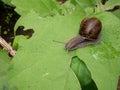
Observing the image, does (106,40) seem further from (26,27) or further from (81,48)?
(26,27)

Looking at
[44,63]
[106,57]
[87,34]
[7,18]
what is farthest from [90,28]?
[7,18]

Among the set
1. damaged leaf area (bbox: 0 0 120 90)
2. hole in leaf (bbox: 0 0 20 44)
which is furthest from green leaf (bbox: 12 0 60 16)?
hole in leaf (bbox: 0 0 20 44)

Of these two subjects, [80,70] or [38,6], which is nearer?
[80,70]

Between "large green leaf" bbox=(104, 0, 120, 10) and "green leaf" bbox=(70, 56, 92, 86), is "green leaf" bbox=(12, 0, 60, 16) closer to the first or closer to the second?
"large green leaf" bbox=(104, 0, 120, 10)

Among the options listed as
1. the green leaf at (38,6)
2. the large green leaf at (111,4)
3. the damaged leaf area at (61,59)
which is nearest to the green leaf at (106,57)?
the damaged leaf area at (61,59)

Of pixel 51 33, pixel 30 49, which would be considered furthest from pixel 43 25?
pixel 30 49

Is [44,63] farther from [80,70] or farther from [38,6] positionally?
[38,6]
